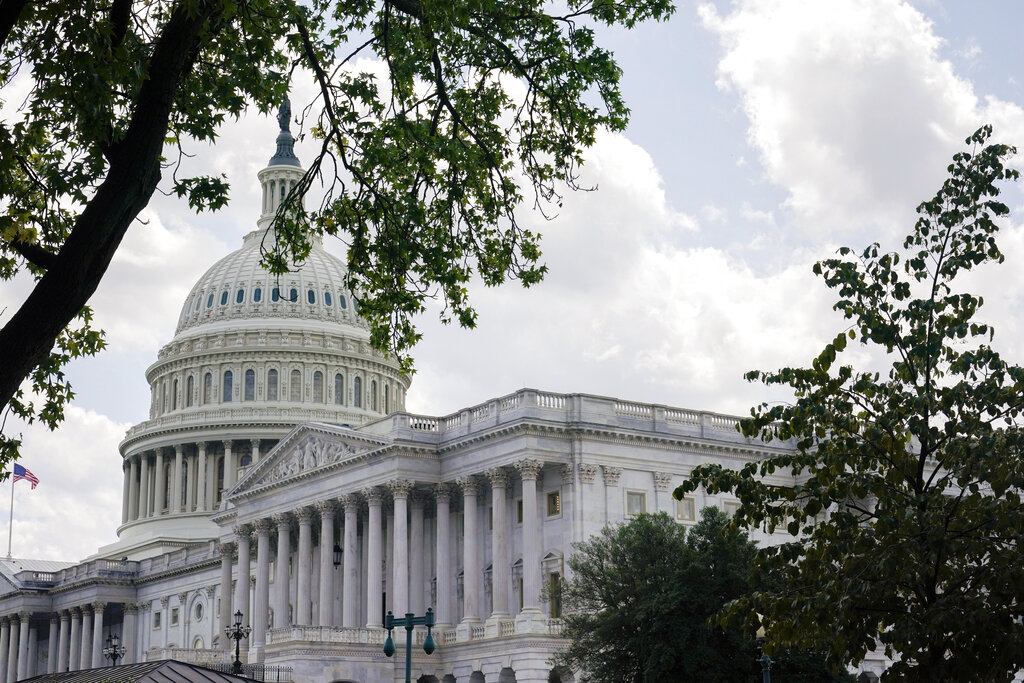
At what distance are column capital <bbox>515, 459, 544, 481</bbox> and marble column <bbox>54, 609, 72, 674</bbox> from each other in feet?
232

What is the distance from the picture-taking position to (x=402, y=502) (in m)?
75.6

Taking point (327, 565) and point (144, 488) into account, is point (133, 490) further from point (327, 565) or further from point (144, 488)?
point (327, 565)

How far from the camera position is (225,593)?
9744 cm

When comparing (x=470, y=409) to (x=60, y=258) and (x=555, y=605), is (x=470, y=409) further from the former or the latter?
(x=60, y=258)

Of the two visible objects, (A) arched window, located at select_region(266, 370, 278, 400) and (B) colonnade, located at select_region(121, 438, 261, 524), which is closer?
(B) colonnade, located at select_region(121, 438, 261, 524)

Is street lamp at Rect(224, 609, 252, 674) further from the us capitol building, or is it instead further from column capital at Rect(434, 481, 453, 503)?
column capital at Rect(434, 481, 453, 503)

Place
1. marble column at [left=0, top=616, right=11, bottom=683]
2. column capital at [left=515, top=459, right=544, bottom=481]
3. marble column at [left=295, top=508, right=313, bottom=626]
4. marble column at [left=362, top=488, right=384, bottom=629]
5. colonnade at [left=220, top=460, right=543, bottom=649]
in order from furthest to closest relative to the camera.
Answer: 1. marble column at [left=0, top=616, right=11, bottom=683]
2. marble column at [left=295, top=508, right=313, bottom=626]
3. marble column at [left=362, top=488, right=384, bottom=629]
4. colonnade at [left=220, top=460, right=543, bottom=649]
5. column capital at [left=515, top=459, right=544, bottom=481]

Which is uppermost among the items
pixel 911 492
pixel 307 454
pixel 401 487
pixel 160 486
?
pixel 160 486

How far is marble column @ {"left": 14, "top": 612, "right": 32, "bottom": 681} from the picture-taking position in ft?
432

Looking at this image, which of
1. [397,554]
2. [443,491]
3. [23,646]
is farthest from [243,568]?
[23,646]

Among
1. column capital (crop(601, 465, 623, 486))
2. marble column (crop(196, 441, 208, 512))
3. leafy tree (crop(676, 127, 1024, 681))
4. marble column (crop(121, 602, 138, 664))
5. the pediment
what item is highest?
marble column (crop(196, 441, 208, 512))

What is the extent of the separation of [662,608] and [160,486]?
9008 centimetres

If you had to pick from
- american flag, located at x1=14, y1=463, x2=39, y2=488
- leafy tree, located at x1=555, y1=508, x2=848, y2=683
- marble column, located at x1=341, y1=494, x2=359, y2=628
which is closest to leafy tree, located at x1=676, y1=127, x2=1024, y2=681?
leafy tree, located at x1=555, y1=508, x2=848, y2=683

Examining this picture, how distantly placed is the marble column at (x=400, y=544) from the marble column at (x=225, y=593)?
22.5 meters
